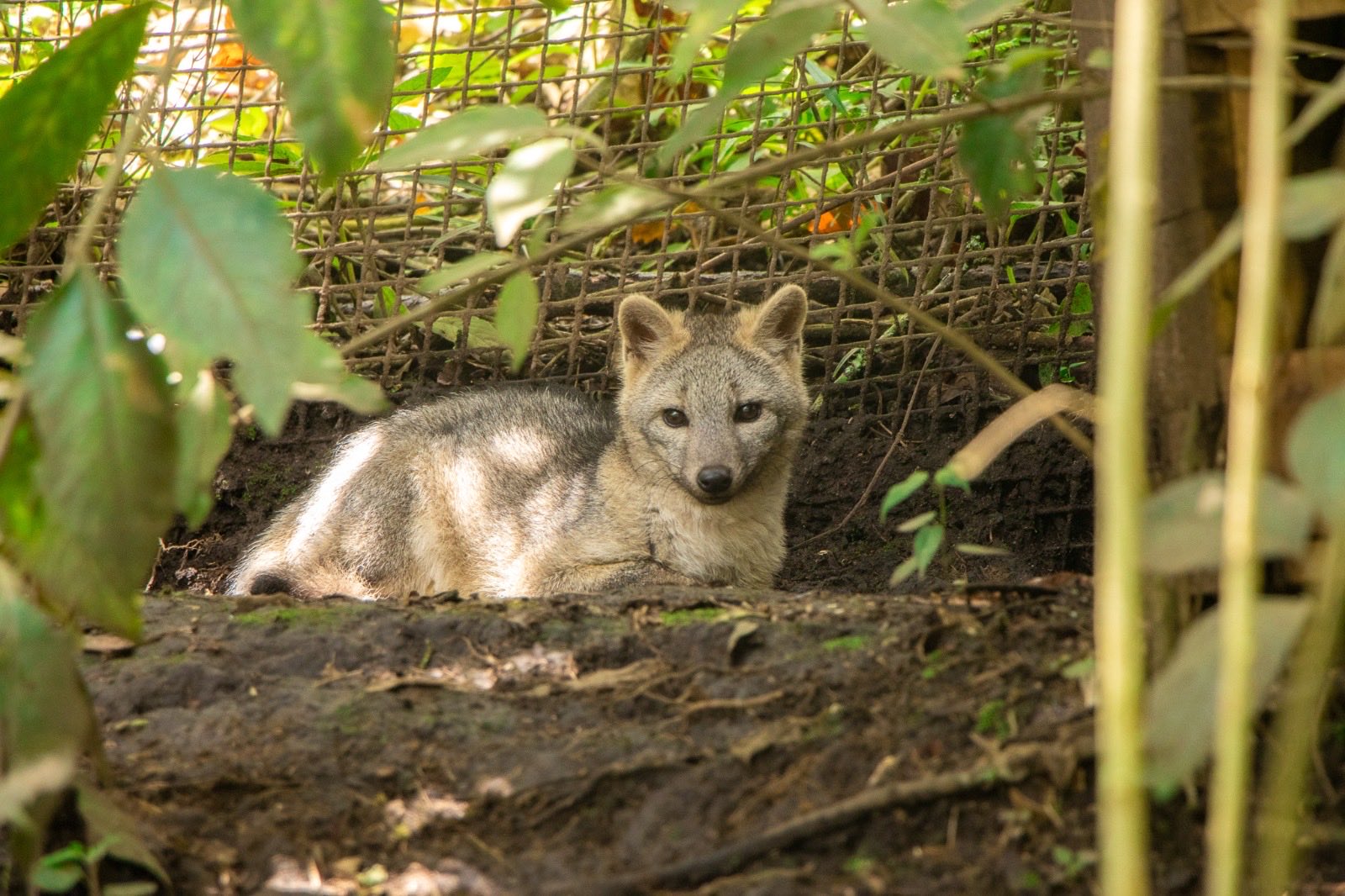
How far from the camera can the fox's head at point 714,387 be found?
5477 mm

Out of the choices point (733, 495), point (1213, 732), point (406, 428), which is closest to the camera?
point (1213, 732)

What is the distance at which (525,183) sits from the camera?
1.89 m

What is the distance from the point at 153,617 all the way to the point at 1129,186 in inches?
122

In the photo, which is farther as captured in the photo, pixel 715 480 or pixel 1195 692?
pixel 715 480

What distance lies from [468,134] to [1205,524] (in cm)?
114

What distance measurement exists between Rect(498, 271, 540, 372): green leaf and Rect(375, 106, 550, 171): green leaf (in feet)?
1.08

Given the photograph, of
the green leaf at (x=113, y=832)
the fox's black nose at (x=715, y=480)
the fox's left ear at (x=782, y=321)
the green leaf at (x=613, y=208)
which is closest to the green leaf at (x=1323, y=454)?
the green leaf at (x=613, y=208)

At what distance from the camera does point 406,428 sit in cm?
598

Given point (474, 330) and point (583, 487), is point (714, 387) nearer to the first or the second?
point (583, 487)

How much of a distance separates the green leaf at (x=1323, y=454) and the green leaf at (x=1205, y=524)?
55 mm

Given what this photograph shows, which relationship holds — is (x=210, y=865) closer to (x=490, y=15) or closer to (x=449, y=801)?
(x=449, y=801)

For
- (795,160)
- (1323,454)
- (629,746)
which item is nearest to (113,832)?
(629,746)

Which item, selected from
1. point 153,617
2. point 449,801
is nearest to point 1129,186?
point 449,801

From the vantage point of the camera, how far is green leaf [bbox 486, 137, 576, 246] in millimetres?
1869
